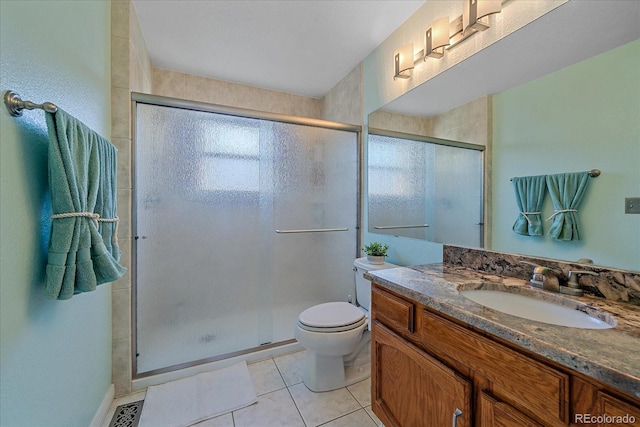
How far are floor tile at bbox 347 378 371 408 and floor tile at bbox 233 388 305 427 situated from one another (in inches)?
14.6

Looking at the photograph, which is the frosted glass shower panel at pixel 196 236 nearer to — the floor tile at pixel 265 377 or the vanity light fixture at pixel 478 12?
the floor tile at pixel 265 377

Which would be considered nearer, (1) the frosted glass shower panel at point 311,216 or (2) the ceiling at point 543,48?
(2) the ceiling at point 543,48

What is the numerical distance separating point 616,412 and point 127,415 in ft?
6.53

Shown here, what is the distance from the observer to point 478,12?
1189 mm

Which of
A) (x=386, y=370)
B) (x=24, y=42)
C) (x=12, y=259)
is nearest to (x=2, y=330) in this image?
(x=12, y=259)

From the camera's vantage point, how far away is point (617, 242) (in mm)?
848

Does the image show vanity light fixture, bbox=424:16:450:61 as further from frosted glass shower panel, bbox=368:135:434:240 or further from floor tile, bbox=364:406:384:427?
floor tile, bbox=364:406:384:427

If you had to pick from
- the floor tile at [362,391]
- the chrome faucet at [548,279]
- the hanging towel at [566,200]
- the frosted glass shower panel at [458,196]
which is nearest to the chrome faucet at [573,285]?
the chrome faucet at [548,279]

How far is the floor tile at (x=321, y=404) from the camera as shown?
1369 mm

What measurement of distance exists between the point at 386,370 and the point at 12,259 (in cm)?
136

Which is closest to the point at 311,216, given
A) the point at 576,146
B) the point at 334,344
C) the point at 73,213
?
the point at 334,344

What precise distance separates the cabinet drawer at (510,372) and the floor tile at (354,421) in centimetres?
80

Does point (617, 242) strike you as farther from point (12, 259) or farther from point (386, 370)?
point (12, 259)

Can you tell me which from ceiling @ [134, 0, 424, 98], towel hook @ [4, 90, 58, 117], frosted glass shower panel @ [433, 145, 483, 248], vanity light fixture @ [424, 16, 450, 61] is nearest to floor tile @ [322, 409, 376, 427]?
frosted glass shower panel @ [433, 145, 483, 248]
